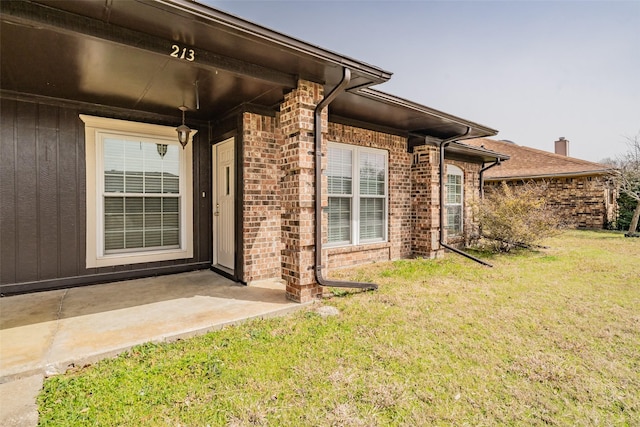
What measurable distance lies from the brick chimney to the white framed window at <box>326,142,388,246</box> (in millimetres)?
21411

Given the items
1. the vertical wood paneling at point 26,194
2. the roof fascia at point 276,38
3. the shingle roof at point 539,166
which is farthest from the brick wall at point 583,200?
the vertical wood paneling at point 26,194

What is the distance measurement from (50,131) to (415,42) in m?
7.06

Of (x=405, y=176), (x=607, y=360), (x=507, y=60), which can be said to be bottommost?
(x=607, y=360)

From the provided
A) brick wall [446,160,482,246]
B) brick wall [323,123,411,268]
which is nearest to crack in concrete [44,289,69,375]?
brick wall [323,123,411,268]

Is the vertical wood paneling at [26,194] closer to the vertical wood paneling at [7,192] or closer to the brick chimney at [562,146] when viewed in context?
the vertical wood paneling at [7,192]

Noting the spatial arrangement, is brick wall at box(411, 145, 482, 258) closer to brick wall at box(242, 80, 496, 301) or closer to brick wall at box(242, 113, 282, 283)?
brick wall at box(242, 80, 496, 301)

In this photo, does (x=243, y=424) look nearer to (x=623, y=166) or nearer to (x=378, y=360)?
(x=378, y=360)

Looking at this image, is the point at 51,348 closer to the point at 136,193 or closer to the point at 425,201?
the point at 136,193

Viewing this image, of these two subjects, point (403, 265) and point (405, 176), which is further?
point (405, 176)

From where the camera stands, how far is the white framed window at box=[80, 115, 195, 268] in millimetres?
4570

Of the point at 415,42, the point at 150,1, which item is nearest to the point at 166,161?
the point at 150,1

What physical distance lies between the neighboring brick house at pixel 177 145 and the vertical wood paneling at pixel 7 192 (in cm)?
2

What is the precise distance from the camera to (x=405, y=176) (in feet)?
23.5

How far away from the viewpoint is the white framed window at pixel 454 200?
342 inches
